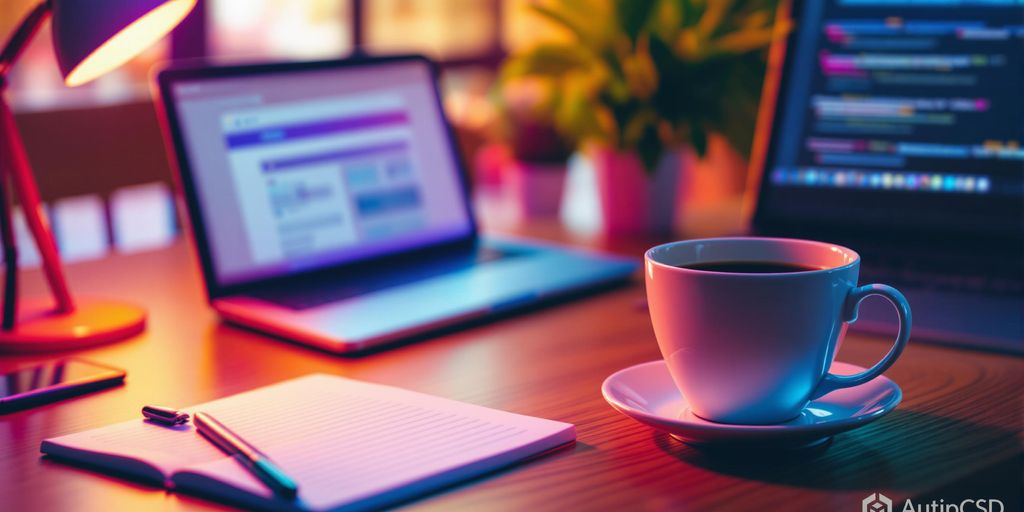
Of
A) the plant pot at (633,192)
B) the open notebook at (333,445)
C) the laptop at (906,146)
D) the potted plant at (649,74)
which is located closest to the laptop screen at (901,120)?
the laptop at (906,146)

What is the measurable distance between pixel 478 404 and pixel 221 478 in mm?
207

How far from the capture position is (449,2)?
5629 mm

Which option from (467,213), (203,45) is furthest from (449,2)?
(467,213)

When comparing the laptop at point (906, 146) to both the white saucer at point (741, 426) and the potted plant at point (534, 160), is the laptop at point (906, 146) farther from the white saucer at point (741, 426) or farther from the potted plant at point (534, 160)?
the potted plant at point (534, 160)

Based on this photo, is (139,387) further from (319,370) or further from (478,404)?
(478,404)

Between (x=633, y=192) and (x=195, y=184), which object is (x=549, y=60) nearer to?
(x=633, y=192)

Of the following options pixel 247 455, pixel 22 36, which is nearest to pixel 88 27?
pixel 22 36

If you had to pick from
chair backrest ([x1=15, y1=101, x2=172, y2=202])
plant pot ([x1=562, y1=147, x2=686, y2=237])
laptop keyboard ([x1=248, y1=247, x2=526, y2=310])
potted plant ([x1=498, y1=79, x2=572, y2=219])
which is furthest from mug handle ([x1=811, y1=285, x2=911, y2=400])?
chair backrest ([x1=15, y1=101, x2=172, y2=202])

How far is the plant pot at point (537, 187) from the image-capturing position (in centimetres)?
150

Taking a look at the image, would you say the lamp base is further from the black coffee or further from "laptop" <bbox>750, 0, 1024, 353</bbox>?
"laptop" <bbox>750, 0, 1024, 353</bbox>

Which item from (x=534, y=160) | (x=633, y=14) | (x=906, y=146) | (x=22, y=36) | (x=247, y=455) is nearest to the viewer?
(x=247, y=455)

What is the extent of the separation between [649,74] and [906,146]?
0.34m

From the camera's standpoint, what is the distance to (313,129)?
1.05 metres

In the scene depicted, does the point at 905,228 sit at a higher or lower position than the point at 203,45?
lower
